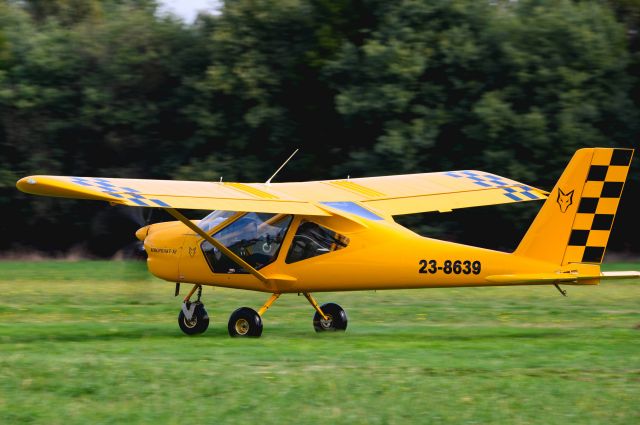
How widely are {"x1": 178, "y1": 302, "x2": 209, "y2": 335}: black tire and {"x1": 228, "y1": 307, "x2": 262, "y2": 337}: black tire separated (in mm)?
636

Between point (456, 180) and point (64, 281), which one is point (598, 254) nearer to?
point (456, 180)

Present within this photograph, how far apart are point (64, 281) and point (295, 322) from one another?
358 inches

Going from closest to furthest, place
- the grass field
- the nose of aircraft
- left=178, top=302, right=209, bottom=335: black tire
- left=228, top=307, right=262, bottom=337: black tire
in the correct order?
the grass field
left=228, top=307, right=262, bottom=337: black tire
left=178, top=302, right=209, bottom=335: black tire
the nose of aircraft

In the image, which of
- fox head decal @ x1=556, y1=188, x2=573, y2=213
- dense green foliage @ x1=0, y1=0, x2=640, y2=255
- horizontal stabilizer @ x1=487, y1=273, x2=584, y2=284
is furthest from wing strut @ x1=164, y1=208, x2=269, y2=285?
dense green foliage @ x1=0, y1=0, x2=640, y2=255

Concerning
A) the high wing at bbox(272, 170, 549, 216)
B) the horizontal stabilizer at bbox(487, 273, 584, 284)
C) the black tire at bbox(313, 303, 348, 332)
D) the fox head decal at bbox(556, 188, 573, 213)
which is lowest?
the black tire at bbox(313, 303, 348, 332)

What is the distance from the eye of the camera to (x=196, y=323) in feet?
50.6

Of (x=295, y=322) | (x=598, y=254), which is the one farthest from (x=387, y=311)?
(x=598, y=254)

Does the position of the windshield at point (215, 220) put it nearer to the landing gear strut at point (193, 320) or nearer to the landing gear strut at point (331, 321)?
the landing gear strut at point (193, 320)

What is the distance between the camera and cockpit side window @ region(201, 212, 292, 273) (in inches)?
592

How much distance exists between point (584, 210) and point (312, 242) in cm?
355

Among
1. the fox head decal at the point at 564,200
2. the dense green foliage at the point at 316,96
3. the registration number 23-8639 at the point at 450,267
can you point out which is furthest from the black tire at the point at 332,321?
the dense green foliage at the point at 316,96

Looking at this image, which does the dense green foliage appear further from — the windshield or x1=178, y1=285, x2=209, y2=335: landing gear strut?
x1=178, y1=285, x2=209, y2=335: landing gear strut

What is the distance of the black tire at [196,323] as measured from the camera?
15.4 m

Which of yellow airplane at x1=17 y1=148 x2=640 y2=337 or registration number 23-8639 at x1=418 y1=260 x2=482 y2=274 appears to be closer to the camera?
yellow airplane at x1=17 y1=148 x2=640 y2=337
